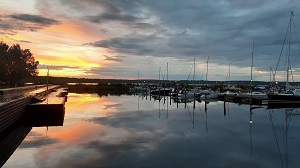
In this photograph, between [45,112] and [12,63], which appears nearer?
[45,112]

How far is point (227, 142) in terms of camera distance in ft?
68.3

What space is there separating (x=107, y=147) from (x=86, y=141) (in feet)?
8.02

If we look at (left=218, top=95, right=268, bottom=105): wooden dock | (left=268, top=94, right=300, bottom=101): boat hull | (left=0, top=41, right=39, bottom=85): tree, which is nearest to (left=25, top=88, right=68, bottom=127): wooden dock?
(left=218, top=95, right=268, bottom=105): wooden dock

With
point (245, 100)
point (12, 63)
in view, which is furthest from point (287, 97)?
point (12, 63)

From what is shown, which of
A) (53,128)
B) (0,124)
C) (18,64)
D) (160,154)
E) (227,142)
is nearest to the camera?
(160,154)

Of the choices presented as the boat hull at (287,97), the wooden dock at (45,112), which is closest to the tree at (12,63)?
the wooden dock at (45,112)

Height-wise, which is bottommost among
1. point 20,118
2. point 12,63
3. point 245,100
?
point 245,100

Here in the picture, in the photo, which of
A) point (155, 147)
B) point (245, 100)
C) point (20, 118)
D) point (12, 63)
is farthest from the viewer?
point (12, 63)

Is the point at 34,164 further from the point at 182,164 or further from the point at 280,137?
the point at 280,137

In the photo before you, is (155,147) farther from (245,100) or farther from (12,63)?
(12,63)

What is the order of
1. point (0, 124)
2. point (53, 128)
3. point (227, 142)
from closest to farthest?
point (0, 124)
point (227, 142)
point (53, 128)

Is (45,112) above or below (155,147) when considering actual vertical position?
above

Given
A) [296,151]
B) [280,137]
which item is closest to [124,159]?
[296,151]

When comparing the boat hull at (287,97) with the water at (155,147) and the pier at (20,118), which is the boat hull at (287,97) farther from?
the pier at (20,118)
